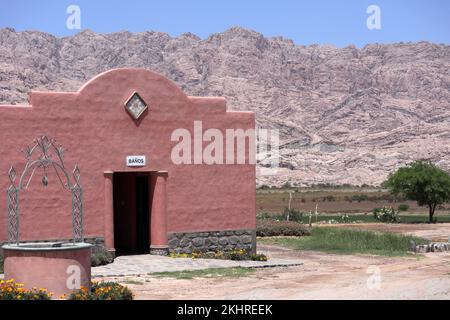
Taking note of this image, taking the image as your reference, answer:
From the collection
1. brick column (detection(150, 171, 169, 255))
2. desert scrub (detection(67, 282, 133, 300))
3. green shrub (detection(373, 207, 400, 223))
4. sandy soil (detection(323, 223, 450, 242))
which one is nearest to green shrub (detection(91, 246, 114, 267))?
brick column (detection(150, 171, 169, 255))

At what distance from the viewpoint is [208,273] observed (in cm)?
1992

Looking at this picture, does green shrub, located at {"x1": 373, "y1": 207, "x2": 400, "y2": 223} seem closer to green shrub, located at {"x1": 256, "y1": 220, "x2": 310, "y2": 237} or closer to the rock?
green shrub, located at {"x1": 256, "y1": 220, "x2": 310, "y2": 237}

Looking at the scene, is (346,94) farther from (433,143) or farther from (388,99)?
(433,143)

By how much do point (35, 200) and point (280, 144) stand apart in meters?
117

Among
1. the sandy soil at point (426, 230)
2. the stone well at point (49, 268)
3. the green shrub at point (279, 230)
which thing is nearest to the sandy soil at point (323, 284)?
the stone well at point (49, 268)

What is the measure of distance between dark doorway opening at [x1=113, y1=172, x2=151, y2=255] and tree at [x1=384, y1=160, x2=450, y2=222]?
106 ft

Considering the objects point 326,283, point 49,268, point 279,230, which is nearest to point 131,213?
point 326,283

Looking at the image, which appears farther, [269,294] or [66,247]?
[269,294]

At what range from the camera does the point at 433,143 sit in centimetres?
13125

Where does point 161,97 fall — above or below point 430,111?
below

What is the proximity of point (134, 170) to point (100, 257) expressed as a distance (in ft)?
10.1

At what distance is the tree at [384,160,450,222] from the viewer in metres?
52.5
